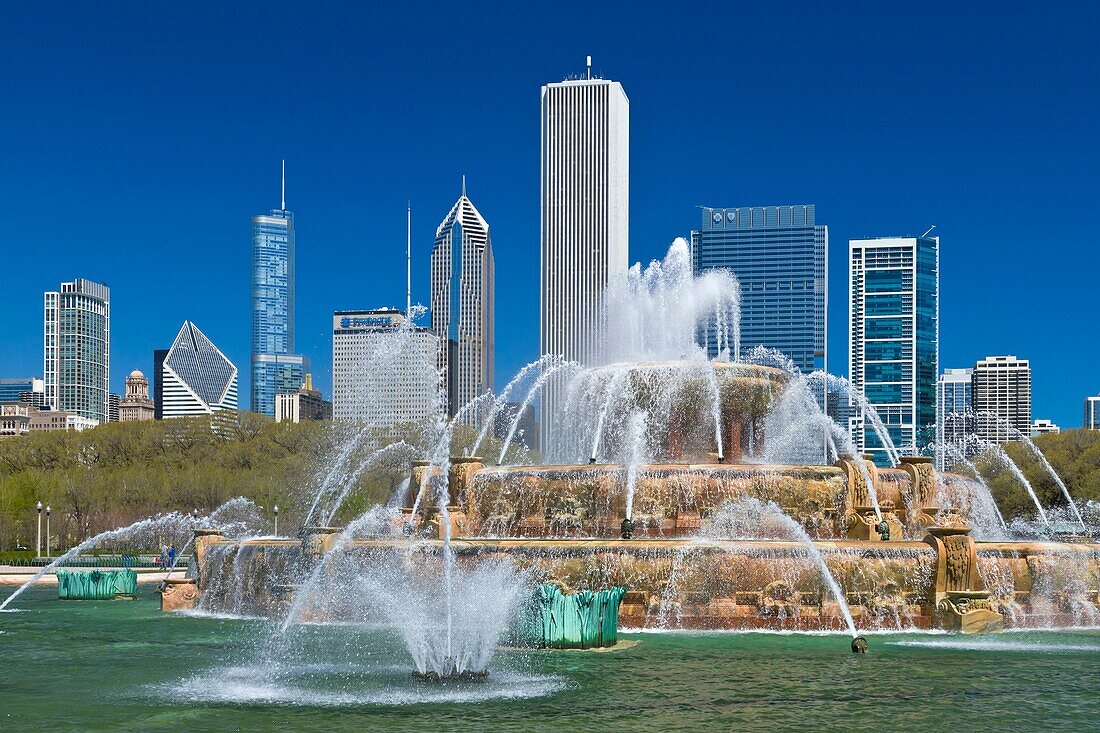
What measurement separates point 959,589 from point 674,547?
16.5 feet

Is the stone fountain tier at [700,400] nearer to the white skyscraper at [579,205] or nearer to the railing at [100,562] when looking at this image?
the railing at [100,562]

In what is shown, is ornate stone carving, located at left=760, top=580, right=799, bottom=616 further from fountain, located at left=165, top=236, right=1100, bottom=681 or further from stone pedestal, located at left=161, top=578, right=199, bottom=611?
stone pedestal, located at left=161, top=578, right=199, bottom=611

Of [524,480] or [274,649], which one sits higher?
[524,480]

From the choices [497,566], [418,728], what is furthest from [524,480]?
[418,728]

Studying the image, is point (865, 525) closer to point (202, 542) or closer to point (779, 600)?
point (779, 600)

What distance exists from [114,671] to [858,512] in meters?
15.8

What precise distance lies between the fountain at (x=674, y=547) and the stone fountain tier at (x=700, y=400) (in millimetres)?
52

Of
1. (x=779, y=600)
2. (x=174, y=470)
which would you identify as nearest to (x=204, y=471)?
(x=174, y=470)

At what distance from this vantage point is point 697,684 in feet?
54.3

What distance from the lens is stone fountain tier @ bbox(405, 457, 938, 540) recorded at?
27859 mm

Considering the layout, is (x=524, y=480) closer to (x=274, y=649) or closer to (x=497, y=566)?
(x=497, y=566)

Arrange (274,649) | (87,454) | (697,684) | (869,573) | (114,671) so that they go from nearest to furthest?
(697,684) → (114,671) → (274,649) → (869,573) → (87,454)

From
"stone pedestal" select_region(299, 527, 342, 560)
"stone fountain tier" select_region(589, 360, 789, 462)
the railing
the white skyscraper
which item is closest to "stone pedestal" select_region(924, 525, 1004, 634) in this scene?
"stone pedestal" select_region(299, 527, 342, 560)

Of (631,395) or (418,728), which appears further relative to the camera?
(631,395)
